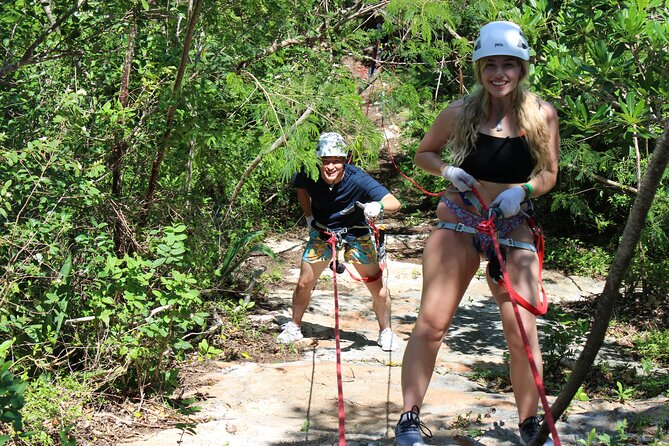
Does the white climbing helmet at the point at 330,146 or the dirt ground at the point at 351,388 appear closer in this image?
the dirt ground at the point at 351,388

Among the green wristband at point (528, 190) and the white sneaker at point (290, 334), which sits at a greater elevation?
the green wristband at point (528, 190)

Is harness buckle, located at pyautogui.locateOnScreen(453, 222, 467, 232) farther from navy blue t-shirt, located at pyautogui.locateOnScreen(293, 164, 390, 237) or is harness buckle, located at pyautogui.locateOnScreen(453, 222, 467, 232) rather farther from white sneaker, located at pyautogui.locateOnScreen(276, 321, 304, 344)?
white sneaker, located at pyautogui.locateOnScreen(276, 321, 304, 344)

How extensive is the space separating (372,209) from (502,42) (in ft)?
8.72

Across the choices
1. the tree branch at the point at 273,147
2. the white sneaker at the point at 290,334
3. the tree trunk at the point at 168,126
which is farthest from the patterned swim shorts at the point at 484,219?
the white sneaker at the point at 290,334

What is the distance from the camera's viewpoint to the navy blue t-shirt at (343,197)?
21.2ft

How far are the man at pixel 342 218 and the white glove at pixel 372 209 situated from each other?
0.09 metres

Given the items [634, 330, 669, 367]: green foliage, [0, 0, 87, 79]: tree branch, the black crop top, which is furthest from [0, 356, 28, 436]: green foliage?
[634, 330, 669, 367]: green foliage

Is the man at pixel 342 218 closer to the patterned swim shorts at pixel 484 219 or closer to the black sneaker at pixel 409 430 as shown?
the patterned swim shorts at pixel 484 219

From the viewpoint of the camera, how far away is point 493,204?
360 centimetres

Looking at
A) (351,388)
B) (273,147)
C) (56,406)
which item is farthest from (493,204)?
(273,147)

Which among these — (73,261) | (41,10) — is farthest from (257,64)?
(73,261)

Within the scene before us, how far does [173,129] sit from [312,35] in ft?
6.30

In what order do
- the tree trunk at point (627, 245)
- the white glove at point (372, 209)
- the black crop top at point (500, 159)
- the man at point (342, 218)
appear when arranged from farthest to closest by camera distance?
1. the man at point (342, 218)
2. the white glove at point (372, 209)
3. the black crop top at point (500, 159)
4. the tree trunk at point (627, 245)

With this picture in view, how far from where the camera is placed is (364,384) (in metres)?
5.50
